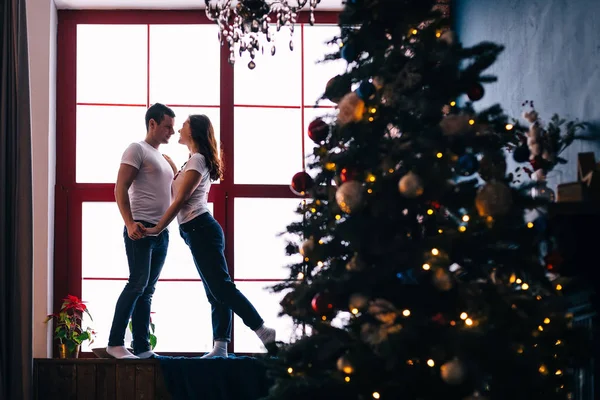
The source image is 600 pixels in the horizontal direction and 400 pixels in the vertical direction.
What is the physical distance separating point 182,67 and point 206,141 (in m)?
1.06

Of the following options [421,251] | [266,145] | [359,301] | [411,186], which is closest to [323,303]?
[359,301]

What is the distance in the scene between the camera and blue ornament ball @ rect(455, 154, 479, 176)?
9.30ft

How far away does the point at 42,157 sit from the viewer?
529cm

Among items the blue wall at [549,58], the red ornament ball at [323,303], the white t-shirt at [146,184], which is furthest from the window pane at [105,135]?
the red ornament ball at [323,303]

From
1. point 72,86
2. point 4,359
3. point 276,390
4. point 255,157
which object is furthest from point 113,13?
point 276,390

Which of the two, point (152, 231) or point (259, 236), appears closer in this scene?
point (152, 231)

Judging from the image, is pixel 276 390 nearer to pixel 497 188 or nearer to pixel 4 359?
pixel 497 188

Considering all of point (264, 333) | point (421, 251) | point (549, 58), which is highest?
point (549, 58)

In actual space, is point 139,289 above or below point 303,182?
below

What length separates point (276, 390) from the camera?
2.90m

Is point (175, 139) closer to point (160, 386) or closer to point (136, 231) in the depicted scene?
point (136, 231)

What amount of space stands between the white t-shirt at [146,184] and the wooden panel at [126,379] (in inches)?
31.9

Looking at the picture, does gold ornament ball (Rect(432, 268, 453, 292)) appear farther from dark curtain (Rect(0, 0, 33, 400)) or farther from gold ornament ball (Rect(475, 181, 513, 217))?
A: dark curtain (Rect(0, 0, 33, 400))

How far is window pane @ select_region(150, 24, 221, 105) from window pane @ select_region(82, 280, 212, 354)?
1.23 meters
